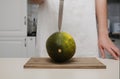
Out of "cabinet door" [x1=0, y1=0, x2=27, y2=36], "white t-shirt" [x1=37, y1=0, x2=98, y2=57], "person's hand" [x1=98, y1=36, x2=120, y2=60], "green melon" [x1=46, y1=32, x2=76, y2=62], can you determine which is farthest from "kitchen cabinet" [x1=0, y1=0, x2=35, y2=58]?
"green melon" [x1=46, y1=32, x2=76, y2=62]

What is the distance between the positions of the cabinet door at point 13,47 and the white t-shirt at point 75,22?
1.99 metres

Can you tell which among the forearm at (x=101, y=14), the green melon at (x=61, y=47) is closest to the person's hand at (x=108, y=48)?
the forearm at (x=101, y=14)

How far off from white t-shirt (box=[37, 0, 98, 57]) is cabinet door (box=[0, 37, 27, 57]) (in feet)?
6.54

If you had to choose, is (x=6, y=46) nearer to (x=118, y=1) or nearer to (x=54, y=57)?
(x=118, y=1)

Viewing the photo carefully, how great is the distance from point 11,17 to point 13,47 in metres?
0.41

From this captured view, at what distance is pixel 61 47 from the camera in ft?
2.15

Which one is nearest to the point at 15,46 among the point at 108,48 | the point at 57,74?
the point at 108,48

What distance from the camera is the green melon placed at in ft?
2.16

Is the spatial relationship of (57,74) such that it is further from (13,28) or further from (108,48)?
(13,28)

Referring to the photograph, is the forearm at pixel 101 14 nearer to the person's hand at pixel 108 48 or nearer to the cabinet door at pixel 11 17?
the person's hand at pixel 108 48

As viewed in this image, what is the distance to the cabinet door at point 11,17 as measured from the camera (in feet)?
10.3

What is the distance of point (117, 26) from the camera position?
3156 millimetres

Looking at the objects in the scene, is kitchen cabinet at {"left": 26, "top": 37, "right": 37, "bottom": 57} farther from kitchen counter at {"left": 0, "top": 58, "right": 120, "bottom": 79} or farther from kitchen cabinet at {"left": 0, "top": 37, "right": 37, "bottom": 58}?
kitchen counter at {"left": 0, "top": 58, "right": 120, "bottom": 79}

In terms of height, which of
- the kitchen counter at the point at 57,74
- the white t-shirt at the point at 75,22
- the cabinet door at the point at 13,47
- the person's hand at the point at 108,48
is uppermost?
the white t-shirt at the point at 75,22
